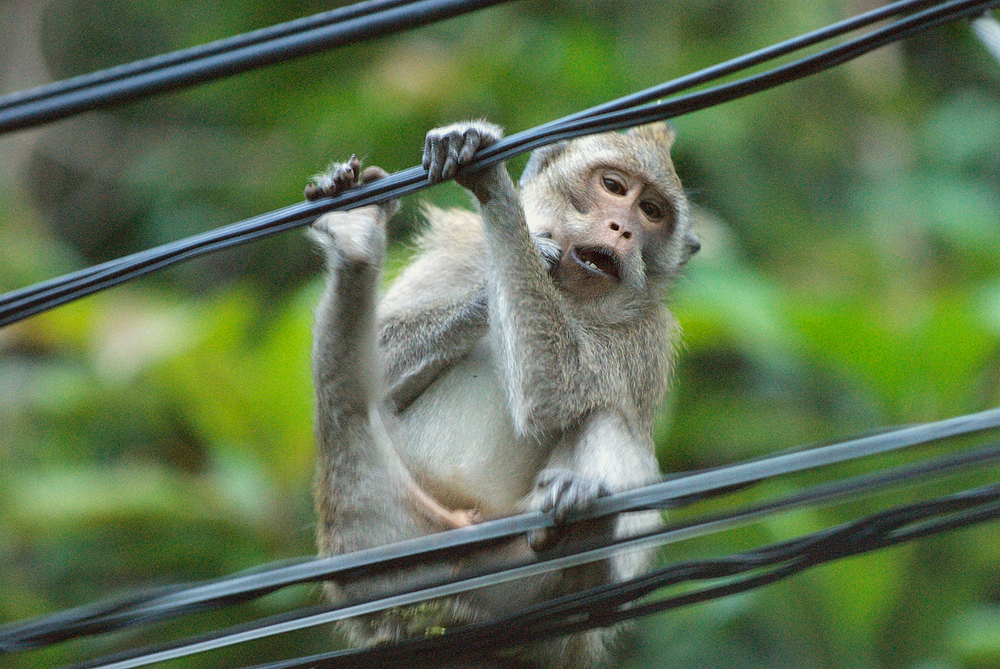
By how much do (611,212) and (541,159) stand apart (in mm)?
532

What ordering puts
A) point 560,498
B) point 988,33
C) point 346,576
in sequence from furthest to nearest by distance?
1. point 560,498
2. point 988,33
3. point 346,576

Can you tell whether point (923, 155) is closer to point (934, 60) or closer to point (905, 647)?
point (934, 60)

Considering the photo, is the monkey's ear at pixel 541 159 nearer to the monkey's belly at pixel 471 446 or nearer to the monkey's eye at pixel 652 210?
the monkey's eye at pixel 652 210

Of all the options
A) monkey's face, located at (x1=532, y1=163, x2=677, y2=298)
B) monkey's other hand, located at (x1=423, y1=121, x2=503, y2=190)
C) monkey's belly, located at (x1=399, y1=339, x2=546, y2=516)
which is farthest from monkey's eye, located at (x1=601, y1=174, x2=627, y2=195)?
monkey's other hand, located at (x1=423, y1=121, x2=503, y2=190)

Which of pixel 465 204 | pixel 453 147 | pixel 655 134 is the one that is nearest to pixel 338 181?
pixel 453 147

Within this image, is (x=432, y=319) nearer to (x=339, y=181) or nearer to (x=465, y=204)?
(x=339, y=181)

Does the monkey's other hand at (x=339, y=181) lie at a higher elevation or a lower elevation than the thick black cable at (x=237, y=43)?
lower

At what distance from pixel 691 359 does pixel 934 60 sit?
440 centimetres

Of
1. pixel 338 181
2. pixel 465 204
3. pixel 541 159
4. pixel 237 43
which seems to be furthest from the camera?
pixel 465 204

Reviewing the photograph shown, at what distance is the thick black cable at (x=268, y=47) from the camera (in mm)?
2648

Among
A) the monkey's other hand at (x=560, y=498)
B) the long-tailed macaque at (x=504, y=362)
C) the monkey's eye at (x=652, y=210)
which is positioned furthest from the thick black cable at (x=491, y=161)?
the monkey's eye at (x=652, y=210)

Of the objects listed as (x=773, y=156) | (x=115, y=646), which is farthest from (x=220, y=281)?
(x=773, y=156)

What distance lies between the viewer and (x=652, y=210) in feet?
14.6

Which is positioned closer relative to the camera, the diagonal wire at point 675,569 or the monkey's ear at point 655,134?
the diagonal wire at point 675,569
